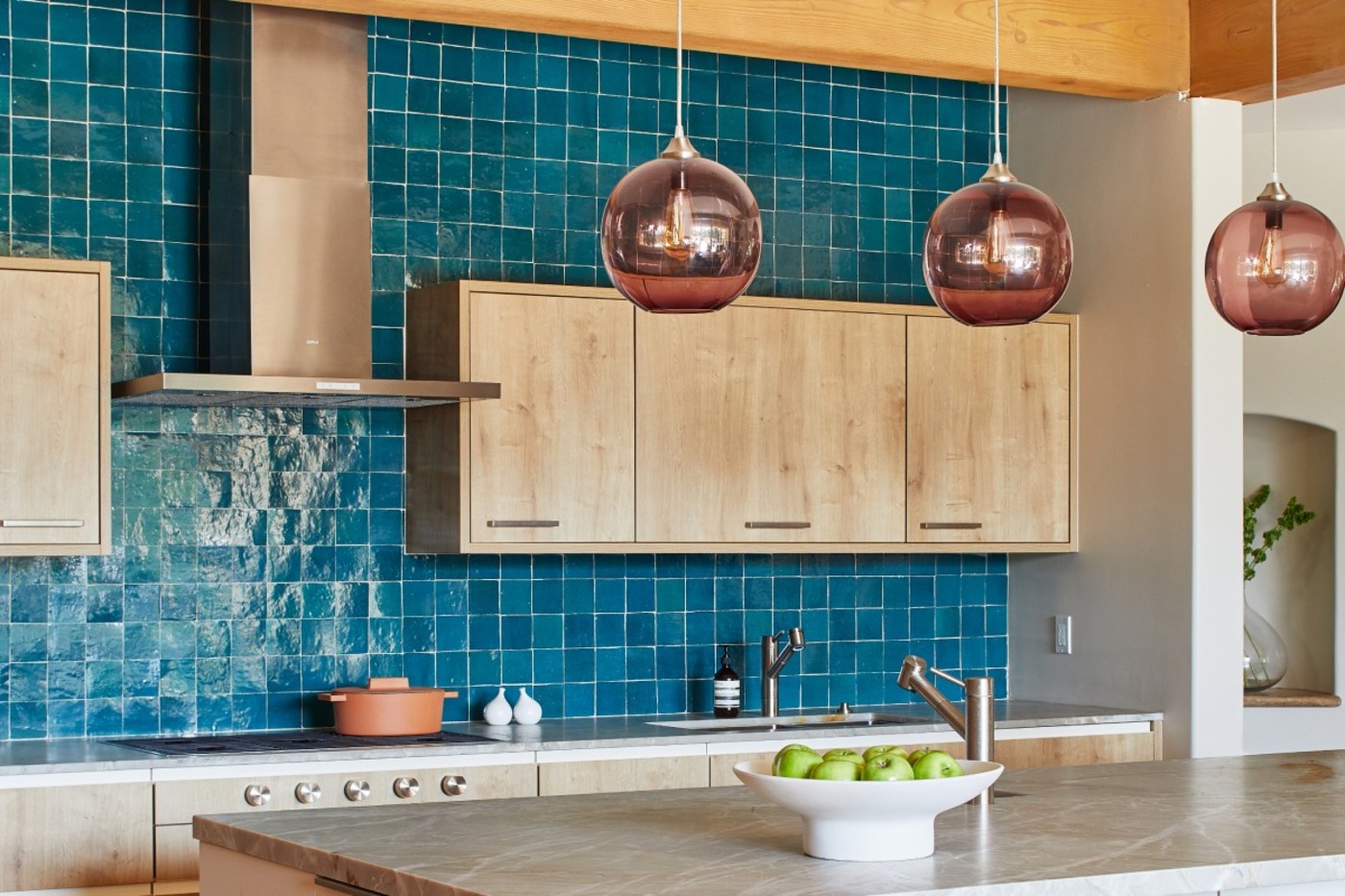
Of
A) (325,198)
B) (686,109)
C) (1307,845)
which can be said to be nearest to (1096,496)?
(686,109)

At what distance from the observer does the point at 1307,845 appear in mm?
2701

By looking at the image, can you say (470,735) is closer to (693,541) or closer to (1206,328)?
(693,541)

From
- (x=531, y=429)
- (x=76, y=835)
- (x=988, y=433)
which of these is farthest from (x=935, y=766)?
(x=988, y=433)

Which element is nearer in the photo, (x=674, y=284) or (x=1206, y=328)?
(x=674, y=284)

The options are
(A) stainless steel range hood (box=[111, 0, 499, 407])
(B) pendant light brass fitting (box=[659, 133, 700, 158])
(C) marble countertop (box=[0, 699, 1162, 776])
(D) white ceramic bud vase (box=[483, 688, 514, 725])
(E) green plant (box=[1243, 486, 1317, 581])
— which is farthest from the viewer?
(E) green plant (box=[1243, 486, 1317, 581])

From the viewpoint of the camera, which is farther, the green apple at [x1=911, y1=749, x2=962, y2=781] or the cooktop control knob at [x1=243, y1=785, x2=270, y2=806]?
the cooktop control knob at [x1=243, y1=785, x2=270, y2=806]

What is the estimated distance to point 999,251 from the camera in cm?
284

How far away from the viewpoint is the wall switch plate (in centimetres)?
562

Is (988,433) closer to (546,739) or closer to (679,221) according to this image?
(546,739)

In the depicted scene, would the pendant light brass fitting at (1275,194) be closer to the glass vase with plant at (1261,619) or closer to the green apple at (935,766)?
the green apple at (935,766)

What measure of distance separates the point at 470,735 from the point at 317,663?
53 centimetres

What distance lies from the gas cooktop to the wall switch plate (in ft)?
6.57

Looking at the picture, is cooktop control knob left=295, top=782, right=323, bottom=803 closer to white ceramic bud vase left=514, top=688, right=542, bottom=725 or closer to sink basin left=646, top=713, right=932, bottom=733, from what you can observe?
white ceramic bud vase left=514, top=688, right=542, bottom=725

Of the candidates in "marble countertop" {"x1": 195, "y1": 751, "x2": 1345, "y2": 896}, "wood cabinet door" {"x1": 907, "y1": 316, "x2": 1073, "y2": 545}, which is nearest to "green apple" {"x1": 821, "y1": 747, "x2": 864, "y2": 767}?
"marble countertop" {"x1": 195, "y1": 751, "x2": 1345, "y2": 896}
